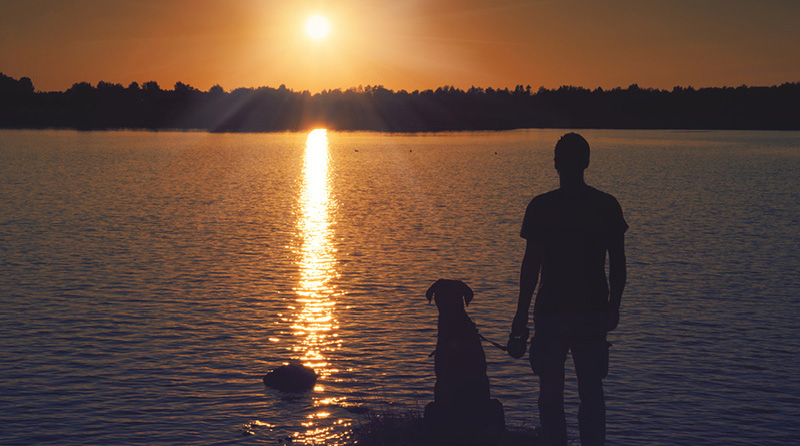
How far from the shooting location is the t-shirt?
6.63 meters

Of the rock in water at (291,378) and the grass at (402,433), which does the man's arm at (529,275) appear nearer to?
the grass at (402,433)

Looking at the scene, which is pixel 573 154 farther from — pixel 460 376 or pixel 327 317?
pixel 327 317

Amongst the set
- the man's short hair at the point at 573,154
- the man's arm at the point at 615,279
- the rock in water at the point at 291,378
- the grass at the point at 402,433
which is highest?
the man's short hair at the point at 573,154

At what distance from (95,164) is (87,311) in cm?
6444

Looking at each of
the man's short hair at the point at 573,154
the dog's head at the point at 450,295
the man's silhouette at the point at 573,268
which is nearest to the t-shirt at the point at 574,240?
the man's silhouette at the point at 573,268

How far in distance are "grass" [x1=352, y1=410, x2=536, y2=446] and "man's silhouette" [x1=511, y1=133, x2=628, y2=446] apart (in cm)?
146

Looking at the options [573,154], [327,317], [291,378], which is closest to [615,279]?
[573,154]

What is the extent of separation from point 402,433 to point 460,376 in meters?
1.78

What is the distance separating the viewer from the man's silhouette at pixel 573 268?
6.65 m

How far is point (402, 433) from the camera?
902 cm

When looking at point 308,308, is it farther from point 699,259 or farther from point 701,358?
point 699,259

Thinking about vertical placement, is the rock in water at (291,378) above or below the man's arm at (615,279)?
below

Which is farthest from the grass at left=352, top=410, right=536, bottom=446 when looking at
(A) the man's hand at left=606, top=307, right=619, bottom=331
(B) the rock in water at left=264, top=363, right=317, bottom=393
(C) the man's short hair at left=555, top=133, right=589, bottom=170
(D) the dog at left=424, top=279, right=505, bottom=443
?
(C) the man's short hair at left=555, top=133, right=589, bottom=170

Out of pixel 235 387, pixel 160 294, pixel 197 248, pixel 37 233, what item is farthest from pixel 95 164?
pixel 235 387
